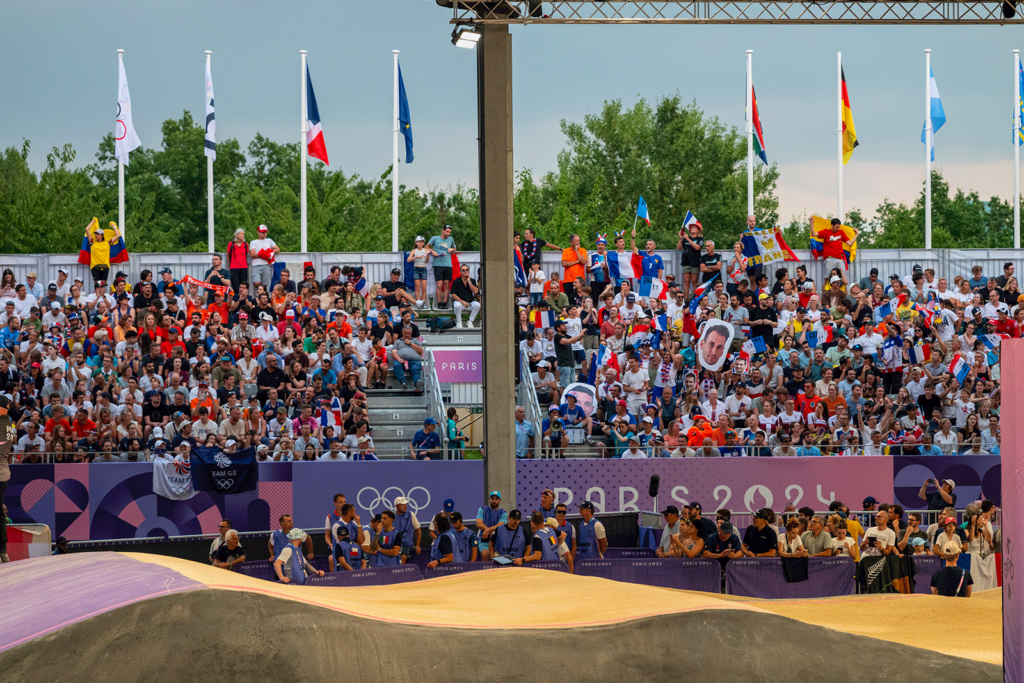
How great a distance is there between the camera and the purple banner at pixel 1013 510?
611 centimetres

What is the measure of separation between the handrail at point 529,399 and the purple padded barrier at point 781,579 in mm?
5713

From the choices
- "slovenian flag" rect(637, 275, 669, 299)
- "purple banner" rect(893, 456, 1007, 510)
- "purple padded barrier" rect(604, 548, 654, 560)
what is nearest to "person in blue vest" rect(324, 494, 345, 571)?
"purple padded barrier" rect(604, 548, 654, 560)

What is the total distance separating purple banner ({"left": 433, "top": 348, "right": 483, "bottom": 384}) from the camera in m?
21.1

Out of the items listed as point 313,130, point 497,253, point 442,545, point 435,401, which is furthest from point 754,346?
point 313,130

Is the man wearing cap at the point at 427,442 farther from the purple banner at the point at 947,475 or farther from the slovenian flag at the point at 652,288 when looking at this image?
the purple banner at the point at 947,475

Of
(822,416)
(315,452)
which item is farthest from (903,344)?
(315,452)

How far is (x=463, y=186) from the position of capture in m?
53.0

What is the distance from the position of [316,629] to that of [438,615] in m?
1.48

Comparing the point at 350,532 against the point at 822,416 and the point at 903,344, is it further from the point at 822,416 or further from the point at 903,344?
the point at 903,344

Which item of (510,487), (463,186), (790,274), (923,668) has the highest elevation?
(463,186)

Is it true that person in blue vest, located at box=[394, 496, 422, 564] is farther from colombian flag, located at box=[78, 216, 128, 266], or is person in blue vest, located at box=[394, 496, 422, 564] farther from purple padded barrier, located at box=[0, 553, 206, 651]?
colombian flag, located at box=[78, 216, 128, 266]

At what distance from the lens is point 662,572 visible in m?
12.7

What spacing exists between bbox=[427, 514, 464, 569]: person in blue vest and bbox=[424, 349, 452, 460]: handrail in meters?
4.25

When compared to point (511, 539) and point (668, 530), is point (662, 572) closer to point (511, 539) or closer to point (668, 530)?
point (668, 530)
